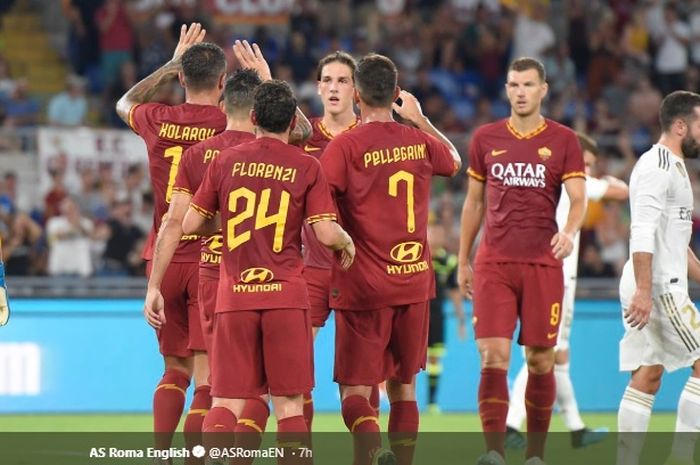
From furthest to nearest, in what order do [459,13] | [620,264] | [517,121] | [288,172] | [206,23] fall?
[459,13], [206,23], [620,264], [517,121], [288,172]

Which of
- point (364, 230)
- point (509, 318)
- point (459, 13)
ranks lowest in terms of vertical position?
point (509, 318)

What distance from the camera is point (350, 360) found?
911 cm

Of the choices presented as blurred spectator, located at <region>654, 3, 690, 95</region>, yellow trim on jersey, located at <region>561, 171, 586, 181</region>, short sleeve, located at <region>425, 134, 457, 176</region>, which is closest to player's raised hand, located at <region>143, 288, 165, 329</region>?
short sleeve, located at <region>425, 134, 457, 176</region>

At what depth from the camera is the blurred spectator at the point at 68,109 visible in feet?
66.0

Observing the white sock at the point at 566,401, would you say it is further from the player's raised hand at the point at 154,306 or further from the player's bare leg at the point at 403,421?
the player's raised hand at the point at 154,306

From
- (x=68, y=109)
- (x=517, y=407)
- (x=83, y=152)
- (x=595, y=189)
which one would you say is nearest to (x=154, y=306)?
(x=517, y=407)

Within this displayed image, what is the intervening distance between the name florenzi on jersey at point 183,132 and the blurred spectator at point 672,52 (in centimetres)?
1383

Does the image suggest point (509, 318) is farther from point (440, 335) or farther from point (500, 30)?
point (500, 30)

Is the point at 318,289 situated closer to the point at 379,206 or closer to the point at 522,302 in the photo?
the point at 379,206

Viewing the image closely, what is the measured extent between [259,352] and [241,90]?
1.60m

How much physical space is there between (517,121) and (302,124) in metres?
1.92

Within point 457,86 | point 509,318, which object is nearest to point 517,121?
point 509,318

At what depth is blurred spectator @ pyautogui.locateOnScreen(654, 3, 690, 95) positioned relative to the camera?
22.4m

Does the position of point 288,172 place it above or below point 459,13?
below
